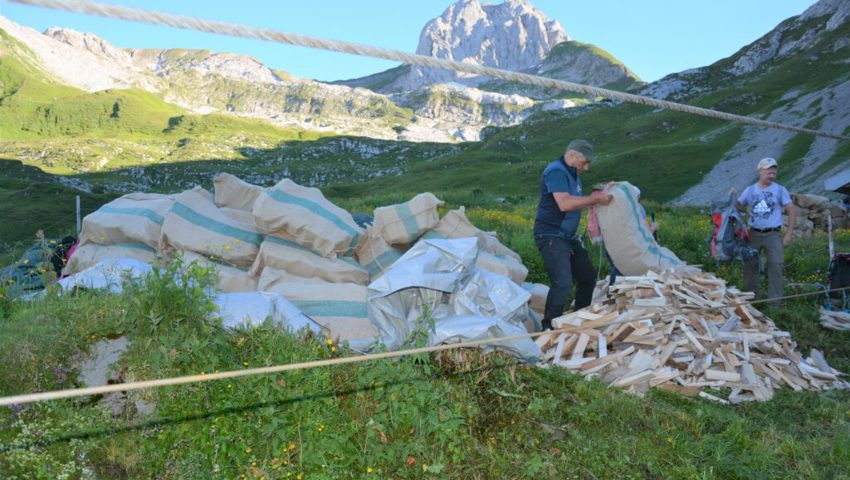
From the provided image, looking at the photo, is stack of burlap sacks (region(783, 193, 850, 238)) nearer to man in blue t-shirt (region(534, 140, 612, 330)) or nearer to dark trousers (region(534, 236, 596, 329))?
dark trousers (region(534, 236, 596, 329))

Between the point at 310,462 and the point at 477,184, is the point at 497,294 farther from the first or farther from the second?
the point at 477,184

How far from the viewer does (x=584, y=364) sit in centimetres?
569

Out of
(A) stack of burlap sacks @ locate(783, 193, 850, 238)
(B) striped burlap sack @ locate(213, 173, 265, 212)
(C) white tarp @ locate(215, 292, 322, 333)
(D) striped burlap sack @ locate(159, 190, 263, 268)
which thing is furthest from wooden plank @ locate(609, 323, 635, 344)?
(A) stack of burlap sacks @ locate(783, 193, 850, 238)

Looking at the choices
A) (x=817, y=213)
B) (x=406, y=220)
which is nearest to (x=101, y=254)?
(x=406, y=220)

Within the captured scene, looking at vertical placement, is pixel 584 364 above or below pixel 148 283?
below

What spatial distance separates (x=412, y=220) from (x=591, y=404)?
147 inches

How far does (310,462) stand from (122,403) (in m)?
1.38

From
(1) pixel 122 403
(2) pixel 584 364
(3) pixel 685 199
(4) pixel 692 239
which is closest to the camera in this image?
(1) pixel 122 403

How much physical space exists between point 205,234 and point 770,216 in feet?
24.9

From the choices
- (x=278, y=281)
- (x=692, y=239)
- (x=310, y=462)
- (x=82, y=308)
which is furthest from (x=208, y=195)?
(x=692, y=239)

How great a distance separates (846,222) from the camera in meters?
22.6

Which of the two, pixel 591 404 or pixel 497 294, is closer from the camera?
Result: pixel 591 404

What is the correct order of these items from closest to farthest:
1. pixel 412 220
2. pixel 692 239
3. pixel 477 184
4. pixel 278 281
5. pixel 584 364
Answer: pixel 584 364, pixel 278 281, pixel 412 220, pixel 692 239, pixel 477 184

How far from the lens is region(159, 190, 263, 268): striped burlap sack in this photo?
6781 millimetres
